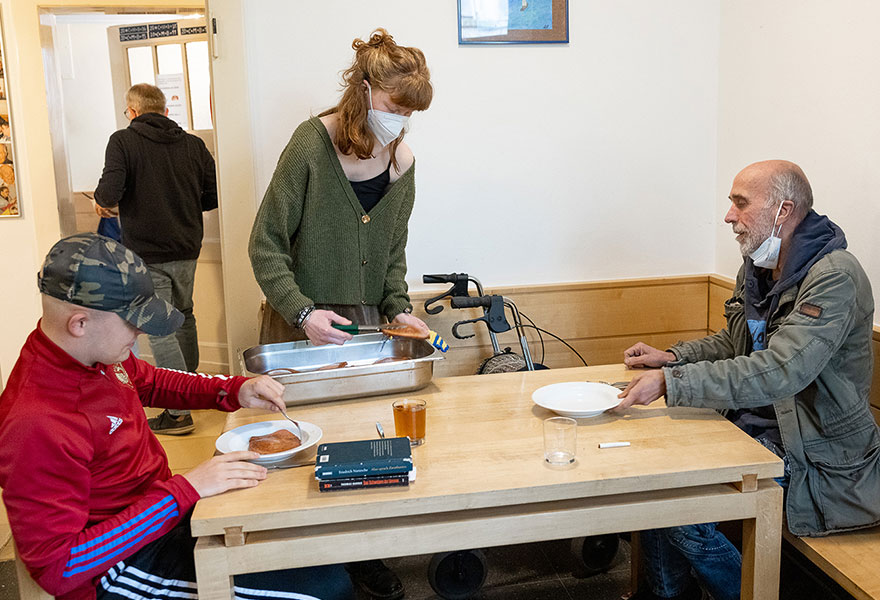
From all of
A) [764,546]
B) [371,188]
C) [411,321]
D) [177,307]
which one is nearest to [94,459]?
[411,321]

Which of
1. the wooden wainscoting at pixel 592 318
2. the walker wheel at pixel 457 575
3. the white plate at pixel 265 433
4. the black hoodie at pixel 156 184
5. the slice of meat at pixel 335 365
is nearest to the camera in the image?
the white plate at pixel 265 433

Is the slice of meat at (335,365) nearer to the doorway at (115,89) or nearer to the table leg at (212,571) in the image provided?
the table leg at (212,571)

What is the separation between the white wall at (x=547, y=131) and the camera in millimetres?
3148

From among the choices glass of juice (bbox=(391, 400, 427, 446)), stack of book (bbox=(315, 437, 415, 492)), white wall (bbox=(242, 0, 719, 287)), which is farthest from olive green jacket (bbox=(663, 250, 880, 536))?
white wall (bbox=(242, 0, 719, 287))

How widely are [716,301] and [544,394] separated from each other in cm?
168

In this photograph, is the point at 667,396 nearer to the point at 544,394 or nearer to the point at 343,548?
the point at 544,394

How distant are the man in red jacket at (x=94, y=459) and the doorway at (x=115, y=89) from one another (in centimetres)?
322

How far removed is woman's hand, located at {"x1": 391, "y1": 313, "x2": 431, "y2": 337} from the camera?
2.40 metres

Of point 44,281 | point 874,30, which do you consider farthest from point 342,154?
point 874,30

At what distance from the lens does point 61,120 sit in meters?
4.89

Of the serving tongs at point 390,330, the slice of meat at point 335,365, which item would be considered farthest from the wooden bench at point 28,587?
the serving tongs at point 390,330

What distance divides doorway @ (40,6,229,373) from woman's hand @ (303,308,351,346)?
2.62 m

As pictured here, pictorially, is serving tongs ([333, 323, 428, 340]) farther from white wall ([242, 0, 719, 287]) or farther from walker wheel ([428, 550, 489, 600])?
white wall ([242, 0, 719, 287])

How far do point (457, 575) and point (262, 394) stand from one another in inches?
36.7
